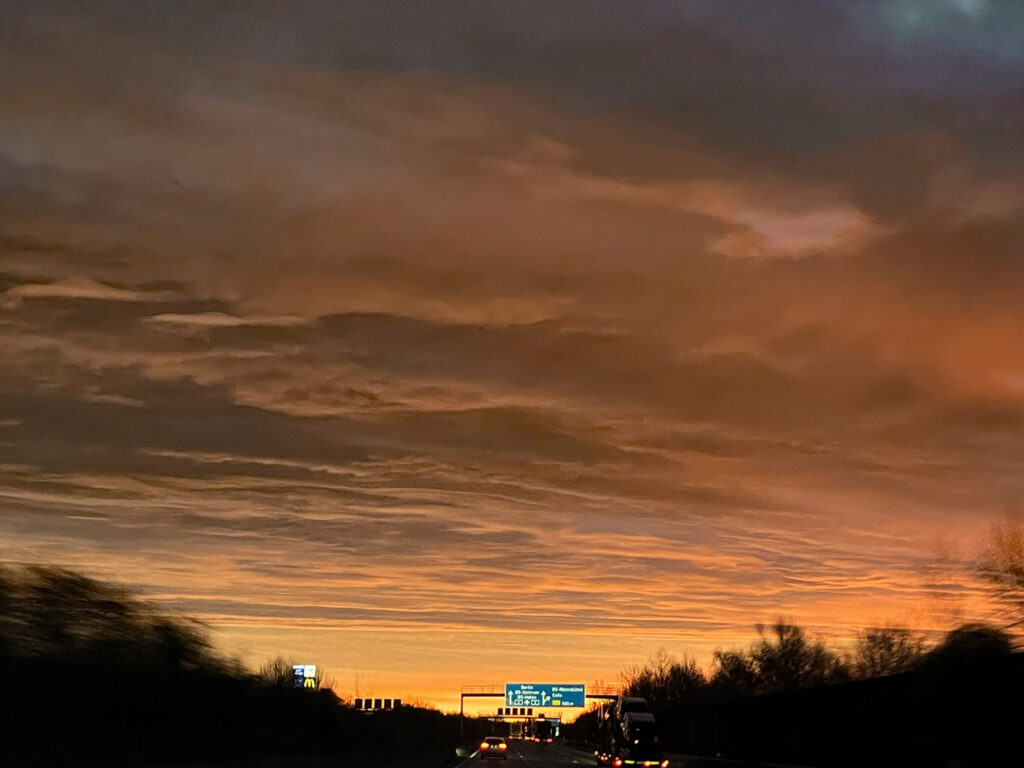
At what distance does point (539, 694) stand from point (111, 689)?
8434 centimetres

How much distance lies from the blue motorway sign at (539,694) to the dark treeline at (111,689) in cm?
5459

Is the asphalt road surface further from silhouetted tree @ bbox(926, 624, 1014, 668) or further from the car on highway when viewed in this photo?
silhouetted tree @ bbox(926, 624, 1014, 668)

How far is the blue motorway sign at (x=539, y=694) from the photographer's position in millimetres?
124438

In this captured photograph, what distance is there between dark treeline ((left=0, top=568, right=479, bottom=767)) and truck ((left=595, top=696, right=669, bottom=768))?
16.0 m

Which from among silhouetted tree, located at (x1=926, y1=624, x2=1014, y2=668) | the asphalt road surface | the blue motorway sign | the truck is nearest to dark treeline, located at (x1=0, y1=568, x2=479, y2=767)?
the truck

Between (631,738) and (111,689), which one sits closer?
(111,689)

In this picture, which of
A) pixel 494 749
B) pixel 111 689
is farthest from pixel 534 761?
pixel 111 689

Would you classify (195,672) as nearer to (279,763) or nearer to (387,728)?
(279,763)

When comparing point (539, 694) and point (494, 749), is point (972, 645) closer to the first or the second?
point (494, 749)

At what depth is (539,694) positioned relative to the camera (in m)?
125

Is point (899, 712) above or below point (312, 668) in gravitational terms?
below

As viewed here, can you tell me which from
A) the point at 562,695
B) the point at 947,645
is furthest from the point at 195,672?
the point at 562,695

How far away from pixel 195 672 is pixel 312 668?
4465 inches

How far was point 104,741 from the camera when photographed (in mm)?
42562
